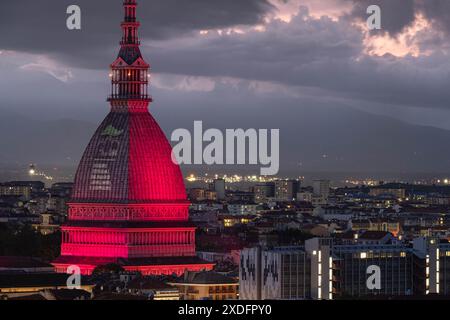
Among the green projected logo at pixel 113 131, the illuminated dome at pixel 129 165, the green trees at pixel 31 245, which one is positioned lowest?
the green trees at pixel 31 245

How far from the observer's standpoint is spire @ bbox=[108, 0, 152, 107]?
4567 inches

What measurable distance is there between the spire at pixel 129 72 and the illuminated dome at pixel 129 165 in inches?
28.0

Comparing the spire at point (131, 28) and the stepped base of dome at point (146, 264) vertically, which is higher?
the spire at point (131, 28)

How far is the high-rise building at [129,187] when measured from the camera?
115938 millimetres

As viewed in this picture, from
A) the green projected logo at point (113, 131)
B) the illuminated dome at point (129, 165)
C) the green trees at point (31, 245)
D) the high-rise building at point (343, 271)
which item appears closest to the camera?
the high-rise building at point (343, 271)

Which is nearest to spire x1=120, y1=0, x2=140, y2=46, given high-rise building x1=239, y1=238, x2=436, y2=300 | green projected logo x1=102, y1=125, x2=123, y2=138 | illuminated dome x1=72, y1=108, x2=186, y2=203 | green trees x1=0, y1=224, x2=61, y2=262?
illuminated dome x1=72, y1=108, x2=186, y2=203

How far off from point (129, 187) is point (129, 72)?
6.30m

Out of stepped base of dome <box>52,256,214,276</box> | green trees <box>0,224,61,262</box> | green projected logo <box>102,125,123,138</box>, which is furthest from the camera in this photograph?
green trees <box>0,224,61,262</box>

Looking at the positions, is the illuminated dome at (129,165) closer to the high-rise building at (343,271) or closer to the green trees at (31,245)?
the green trees at (31,245)

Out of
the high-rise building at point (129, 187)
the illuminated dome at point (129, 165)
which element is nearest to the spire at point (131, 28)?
the high-rise building at point (129, 187)

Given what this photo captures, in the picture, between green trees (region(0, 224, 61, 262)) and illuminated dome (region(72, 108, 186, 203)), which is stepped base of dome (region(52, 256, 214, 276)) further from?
green trees (region(0, 224, 61, 262))

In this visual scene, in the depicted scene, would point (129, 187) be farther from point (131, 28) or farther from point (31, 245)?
point (31, 245)

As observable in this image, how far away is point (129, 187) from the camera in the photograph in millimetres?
116562
